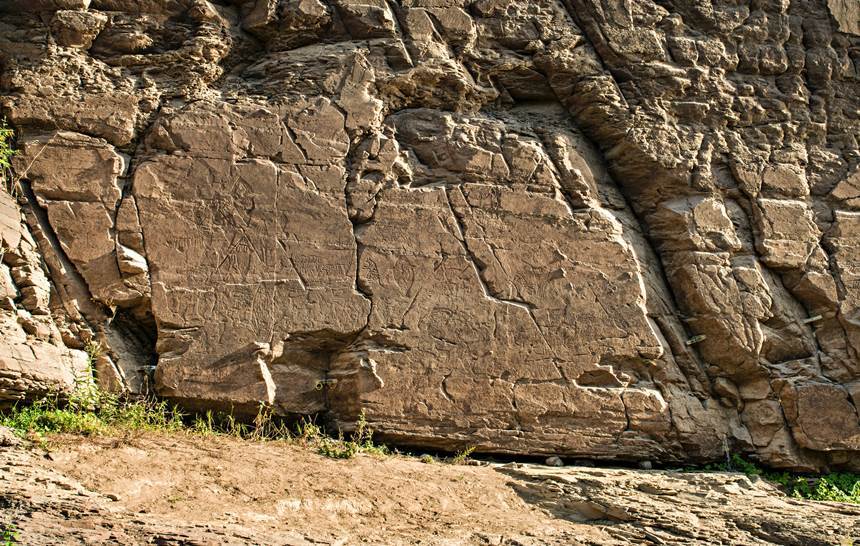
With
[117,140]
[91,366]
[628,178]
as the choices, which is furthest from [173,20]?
[628,178]

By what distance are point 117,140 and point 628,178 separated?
427cm

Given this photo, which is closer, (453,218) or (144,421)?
(144,421)

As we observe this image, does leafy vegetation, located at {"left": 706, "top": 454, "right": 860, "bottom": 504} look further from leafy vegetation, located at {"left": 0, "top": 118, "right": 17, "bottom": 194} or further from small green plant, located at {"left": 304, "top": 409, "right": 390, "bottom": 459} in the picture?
leafy vegetation, located at {"left": 0, "top": 118, "right": 17, "bottom": 194}

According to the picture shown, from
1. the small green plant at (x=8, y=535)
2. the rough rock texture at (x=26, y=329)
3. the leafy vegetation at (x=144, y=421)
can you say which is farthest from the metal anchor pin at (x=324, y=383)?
the small green plant at (x=8, y=535)

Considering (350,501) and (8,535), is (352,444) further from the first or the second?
(8,535)

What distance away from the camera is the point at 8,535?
5.21m

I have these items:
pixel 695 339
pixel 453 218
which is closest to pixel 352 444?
pixel 453 218

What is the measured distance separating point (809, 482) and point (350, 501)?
156 inches

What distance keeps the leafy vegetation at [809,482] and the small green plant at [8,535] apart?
17.0 ft

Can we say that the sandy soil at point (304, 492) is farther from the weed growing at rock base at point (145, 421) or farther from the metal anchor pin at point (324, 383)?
the metal anchor pin at point (324, 383)

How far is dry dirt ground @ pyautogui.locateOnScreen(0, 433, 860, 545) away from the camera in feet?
18.5

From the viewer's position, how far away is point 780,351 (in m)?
8.32

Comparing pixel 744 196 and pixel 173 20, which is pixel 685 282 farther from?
pixel 173 20

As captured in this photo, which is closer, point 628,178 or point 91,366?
point 91,366
